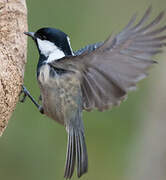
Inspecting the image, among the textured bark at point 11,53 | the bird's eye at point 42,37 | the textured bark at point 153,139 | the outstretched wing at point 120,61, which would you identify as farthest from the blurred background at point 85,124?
the outstretched wing at point 120,61

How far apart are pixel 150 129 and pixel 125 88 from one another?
370 centimetres

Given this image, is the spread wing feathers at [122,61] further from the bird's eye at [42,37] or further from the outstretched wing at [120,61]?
the bird's eye at [42,37]

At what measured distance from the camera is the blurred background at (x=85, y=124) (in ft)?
21.9

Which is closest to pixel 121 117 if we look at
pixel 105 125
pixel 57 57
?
pixel 105 125

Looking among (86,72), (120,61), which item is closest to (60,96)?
(86,72)

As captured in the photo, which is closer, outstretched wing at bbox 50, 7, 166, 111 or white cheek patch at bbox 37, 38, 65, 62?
outstretched wing at bbox 50, 7, 166, 111

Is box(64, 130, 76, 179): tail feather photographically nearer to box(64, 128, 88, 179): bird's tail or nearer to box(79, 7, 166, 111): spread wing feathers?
box(64, 128, 88, 179): bird's tail

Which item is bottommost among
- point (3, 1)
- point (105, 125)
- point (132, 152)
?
point (132, 152)

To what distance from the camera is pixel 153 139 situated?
7.48m

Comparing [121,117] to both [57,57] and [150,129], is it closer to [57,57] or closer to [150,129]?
[150,129]

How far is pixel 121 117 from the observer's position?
7.47 m

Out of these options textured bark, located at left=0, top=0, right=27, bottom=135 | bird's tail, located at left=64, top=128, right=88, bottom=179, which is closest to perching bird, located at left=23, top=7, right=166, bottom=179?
bird's tail, located at left=64, top=128, right=88, bottom=179

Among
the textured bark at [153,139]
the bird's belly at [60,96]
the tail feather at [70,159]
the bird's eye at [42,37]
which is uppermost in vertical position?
the bird's eye at [42,37]

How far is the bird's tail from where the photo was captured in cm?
446
